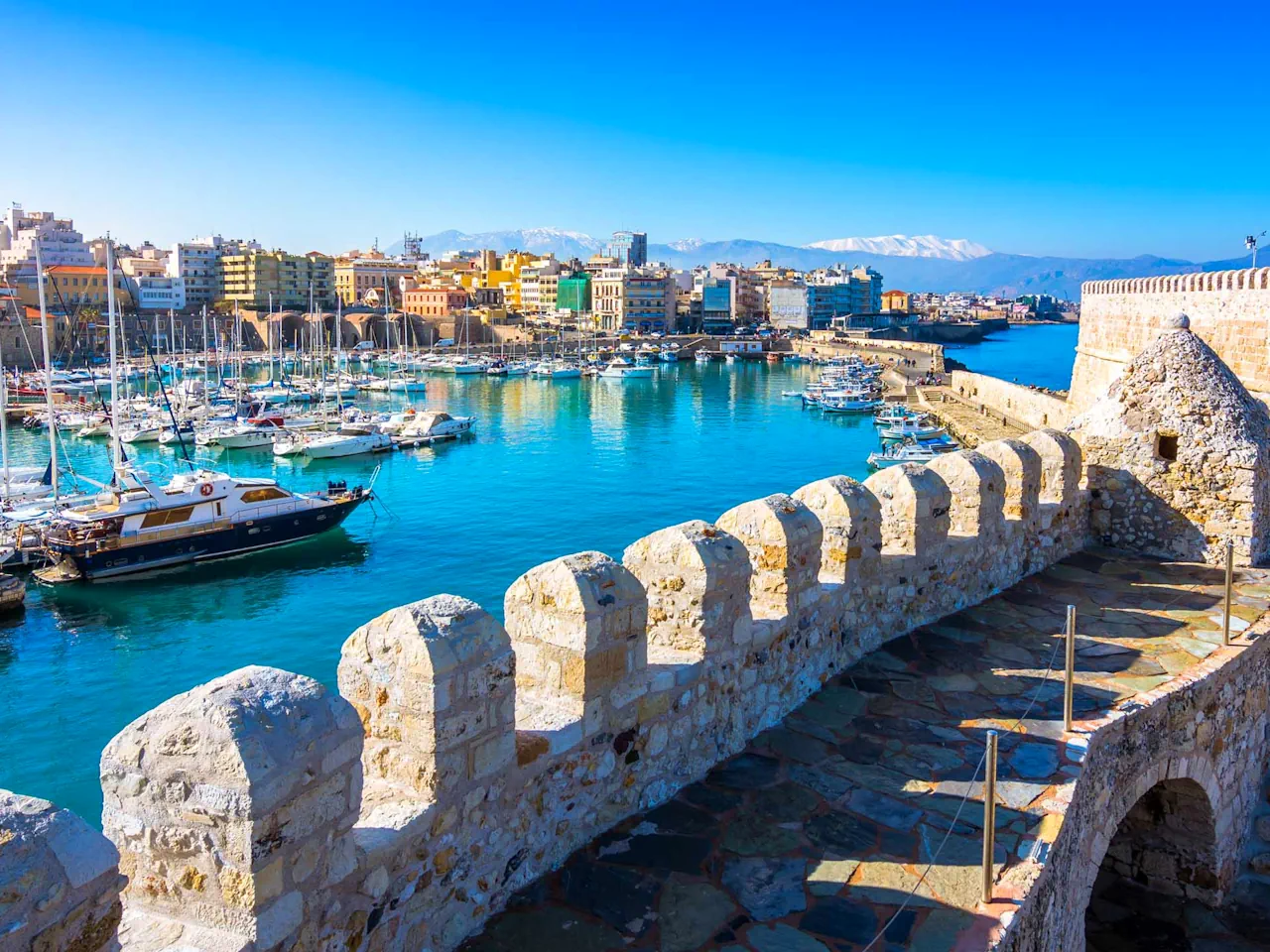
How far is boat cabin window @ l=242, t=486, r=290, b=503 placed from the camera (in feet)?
88.0

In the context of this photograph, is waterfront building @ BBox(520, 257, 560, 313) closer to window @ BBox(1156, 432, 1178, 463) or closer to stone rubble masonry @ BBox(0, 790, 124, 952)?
window @ BBox(1156, 432, 1178, 463)

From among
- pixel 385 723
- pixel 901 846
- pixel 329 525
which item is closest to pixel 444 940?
pixel 385 723

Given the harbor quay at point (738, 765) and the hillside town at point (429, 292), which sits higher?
the hillside town at point (429, 292)

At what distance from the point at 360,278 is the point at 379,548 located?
10419 cm

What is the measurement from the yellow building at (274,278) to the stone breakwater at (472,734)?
106561mm

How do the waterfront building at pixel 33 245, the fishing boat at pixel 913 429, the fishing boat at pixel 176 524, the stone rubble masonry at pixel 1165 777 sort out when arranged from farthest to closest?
1. the waterfront building at pixel 33 245
2. the fishing boat at pixel 913 429
3. the fishing boat at pixel 176 524
4. the stone rubble masonry at pixel 1165 777

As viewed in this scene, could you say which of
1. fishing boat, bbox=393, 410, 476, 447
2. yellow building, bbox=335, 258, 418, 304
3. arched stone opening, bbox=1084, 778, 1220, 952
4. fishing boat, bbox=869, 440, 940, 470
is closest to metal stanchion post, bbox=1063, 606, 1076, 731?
arched stone opening, bbox=1084, 778, 1220, 952

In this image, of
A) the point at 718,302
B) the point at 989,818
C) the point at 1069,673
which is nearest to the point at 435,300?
the point at 718,302

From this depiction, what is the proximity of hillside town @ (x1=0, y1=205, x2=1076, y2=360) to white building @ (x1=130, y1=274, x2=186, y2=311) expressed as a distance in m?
0.13

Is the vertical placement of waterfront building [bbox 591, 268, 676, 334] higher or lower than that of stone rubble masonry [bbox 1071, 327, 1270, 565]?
higher

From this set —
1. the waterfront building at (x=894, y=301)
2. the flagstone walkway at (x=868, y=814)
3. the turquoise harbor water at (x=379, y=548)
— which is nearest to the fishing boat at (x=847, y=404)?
the turquoise harbor water at (x=379, y=548)

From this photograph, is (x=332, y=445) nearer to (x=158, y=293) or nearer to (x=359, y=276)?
(x=158, y=293)

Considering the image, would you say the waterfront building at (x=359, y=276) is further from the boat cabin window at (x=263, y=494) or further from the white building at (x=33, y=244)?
the boat cabin window at (x=263, y=494)

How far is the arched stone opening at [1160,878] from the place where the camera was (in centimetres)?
632
